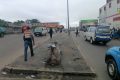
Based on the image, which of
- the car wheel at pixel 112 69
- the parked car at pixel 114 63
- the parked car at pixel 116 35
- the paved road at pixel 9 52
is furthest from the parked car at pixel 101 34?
the car wheel at pixel 112 69

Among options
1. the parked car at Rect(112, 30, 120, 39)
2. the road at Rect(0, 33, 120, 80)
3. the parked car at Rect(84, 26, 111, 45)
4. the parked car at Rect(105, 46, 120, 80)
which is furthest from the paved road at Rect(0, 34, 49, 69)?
the parked car at Rect(112, 30, 120, 39)

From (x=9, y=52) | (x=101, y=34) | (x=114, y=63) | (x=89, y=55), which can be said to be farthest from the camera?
(x=101, y=34)

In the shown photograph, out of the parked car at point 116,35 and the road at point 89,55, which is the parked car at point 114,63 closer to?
the road at point 89,55

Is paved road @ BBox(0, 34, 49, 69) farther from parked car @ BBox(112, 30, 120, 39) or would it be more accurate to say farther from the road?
parked car @ BBox(112, 30, 120, 39)

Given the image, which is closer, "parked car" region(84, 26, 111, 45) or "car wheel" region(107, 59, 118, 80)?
"car wheel" region(107, 59, 118, 80)

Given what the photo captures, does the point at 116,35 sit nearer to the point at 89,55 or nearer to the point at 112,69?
the point at 89,55

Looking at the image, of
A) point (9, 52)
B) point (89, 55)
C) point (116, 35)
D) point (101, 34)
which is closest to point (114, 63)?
point (89, 55)

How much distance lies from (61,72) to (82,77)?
814mm

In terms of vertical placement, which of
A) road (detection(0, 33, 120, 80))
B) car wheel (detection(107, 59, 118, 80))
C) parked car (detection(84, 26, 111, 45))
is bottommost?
road (detection(0, 33, 120, 80))

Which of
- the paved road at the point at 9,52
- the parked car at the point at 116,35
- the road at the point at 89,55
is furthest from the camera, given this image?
the parked car at the point at 116,35

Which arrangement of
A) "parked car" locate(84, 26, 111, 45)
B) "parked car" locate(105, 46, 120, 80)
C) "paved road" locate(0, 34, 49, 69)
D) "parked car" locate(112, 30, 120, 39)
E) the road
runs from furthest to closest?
"parked car" locate(112, 30, 120, 39) → "parked car" locate(84, 26, 111, 45) → "paved road" locate(0, 34, 49, 69) → the road → "parked car" locate(105, 46, 120, 80)

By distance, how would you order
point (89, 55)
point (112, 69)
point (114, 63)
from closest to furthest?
point (114, 63)
point (112, 69)
point (89, 55)

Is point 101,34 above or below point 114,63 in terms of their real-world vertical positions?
above

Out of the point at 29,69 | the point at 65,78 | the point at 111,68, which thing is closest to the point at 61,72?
the point at 65,78
